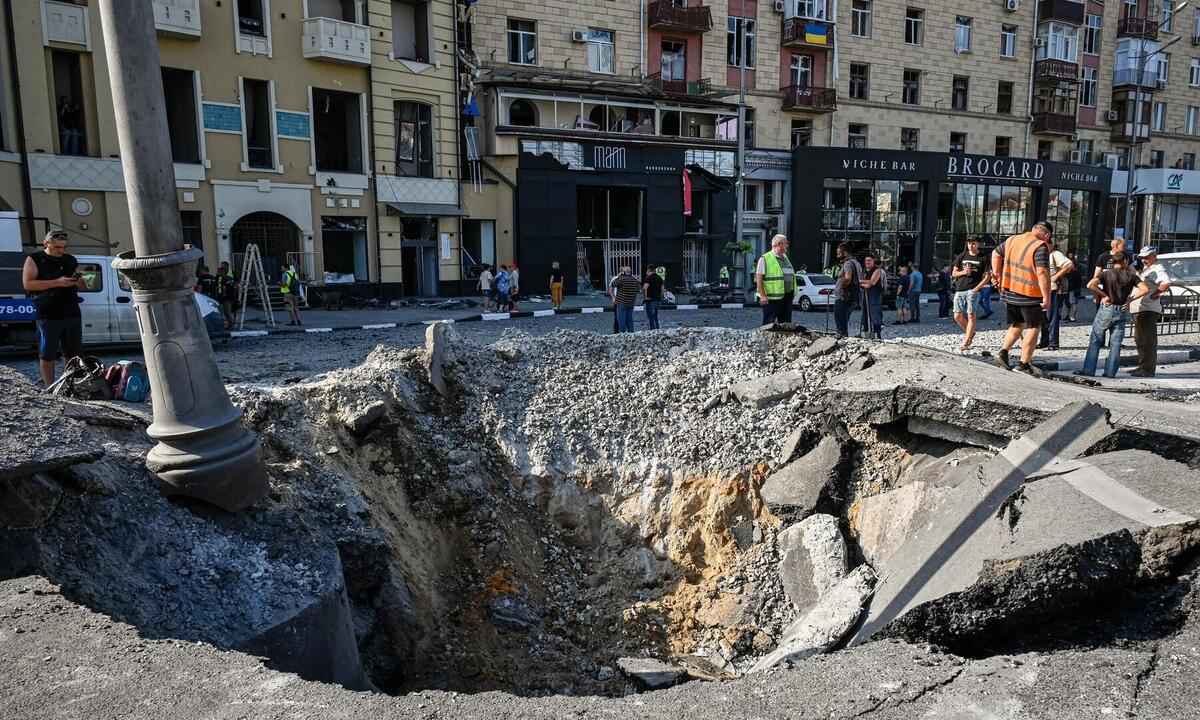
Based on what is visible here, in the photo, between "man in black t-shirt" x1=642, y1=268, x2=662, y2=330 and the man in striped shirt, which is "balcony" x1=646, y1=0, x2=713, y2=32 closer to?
"man in black t-shirt" x1=642, y1=268, x2=662, y2=330

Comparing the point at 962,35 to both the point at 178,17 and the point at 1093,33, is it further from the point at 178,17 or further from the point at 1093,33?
the point at 178,17

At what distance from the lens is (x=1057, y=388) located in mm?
6711

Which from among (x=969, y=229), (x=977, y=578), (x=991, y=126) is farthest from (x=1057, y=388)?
(x=991, y=126)

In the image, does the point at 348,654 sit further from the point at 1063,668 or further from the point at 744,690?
the point at 1063,668

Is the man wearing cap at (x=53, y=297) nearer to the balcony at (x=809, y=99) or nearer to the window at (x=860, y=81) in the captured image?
the balcony at (x=809, y=99)

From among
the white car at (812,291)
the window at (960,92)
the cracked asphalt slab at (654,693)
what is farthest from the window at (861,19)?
the cracked asphalt slab at (654,693)

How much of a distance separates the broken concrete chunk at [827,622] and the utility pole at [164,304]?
10.2ft

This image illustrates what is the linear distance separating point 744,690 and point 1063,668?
3.80ft

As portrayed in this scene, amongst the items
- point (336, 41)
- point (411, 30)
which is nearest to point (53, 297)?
point (336, 41)

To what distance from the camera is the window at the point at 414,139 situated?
27.4 m

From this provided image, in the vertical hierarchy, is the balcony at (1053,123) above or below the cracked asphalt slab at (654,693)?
above

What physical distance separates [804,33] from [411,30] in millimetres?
17196

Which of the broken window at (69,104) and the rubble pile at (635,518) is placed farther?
the broken window at (69,104)

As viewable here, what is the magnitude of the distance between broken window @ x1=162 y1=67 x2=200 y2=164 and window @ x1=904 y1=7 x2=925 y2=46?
31244 mm
